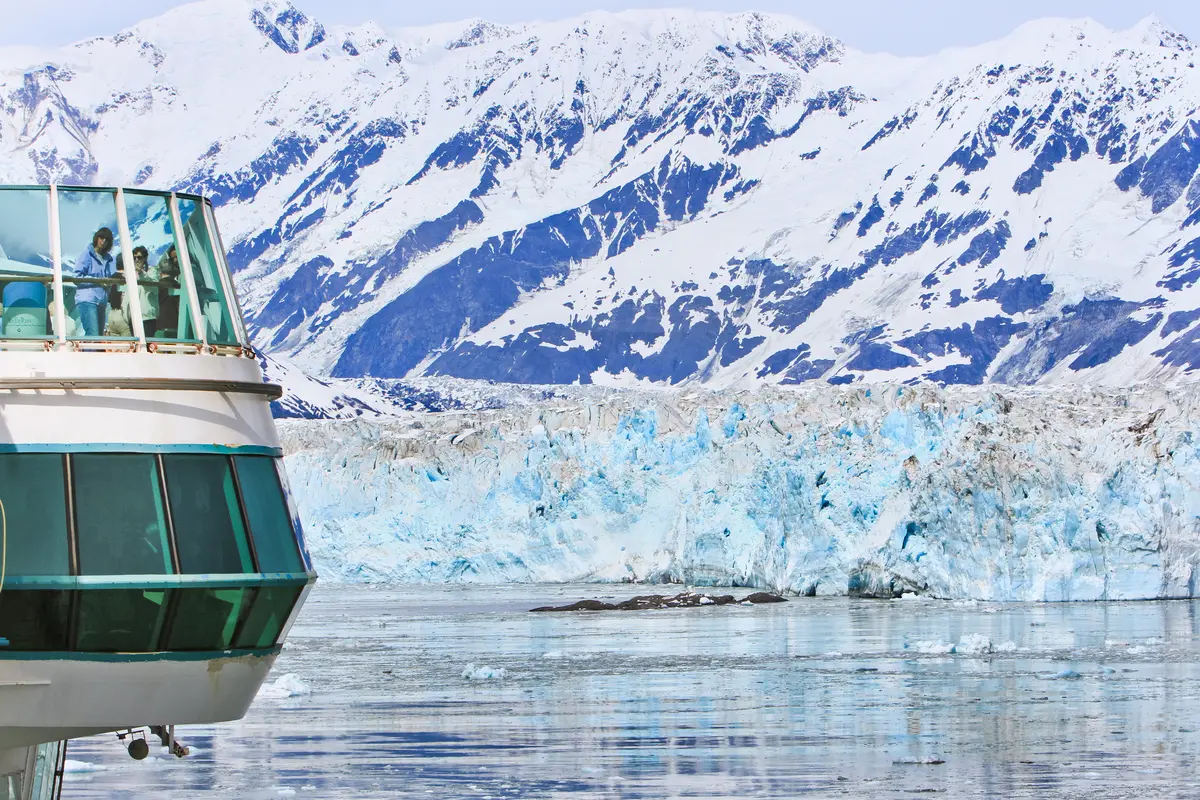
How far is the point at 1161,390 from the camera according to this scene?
56875 mm

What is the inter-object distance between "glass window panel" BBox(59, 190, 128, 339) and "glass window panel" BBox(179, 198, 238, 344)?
16.2 inches

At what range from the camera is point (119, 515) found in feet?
29.9

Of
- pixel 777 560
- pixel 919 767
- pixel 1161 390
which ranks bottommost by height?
pixel 919 767

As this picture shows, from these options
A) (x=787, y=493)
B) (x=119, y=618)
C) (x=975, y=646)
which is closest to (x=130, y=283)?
(x=119, y=618)

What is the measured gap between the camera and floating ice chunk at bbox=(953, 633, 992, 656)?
3328cm

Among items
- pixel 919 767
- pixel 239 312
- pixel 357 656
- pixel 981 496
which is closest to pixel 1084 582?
pixel 981 496

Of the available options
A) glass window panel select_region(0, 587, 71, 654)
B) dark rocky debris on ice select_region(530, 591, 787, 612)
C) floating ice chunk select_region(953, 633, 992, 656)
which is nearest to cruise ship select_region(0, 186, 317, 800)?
glass window panel select_region(0, 587, 71, 654)

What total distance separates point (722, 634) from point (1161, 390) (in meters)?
22.2

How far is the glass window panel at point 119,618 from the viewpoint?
9.01 metres

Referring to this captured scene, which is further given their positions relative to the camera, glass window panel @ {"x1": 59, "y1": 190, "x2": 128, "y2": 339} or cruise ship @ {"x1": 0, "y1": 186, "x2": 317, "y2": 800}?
glass window panel @ {"x1": 59, "y1": 190, "x2": 128, "y2": 339}

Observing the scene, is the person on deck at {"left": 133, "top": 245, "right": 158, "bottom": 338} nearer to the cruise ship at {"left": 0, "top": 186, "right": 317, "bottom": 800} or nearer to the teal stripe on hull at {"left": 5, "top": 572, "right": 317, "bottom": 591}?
the cruise ship at {"left": 0, "top": 186, "right": 317, "bottom": 800}

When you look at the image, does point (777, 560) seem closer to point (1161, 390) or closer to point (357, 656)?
point (1161, 390)

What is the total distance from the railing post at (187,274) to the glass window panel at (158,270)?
0.02 meters

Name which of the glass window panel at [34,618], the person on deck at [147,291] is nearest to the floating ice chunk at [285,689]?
the person on deck at [147,291]
